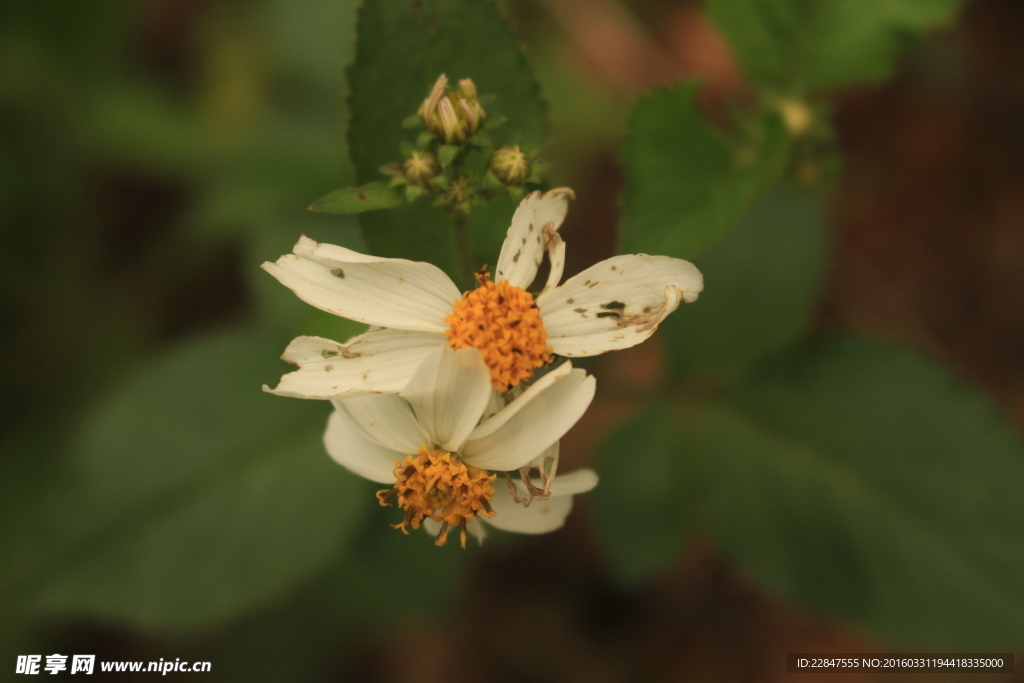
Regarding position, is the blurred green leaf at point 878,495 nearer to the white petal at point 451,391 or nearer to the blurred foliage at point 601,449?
the blurred foliage at point 601,449

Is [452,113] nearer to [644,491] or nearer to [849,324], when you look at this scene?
[644,491]

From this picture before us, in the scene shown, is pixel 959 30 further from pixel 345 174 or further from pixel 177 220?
pixel 177 220

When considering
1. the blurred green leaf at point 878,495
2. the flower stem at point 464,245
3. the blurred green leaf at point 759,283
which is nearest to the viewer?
the flower stem at point 464,245

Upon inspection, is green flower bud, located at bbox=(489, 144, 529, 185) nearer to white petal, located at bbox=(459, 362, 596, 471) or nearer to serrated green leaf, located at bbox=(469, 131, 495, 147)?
serrated green leaf, located at bbox=(469, 131, 495, 147)

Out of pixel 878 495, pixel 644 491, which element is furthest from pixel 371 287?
pixel 878 495

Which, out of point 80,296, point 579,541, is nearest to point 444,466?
point 579,541

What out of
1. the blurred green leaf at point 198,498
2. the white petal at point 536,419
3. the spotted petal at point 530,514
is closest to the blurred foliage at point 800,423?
the white petal at point 536,419
